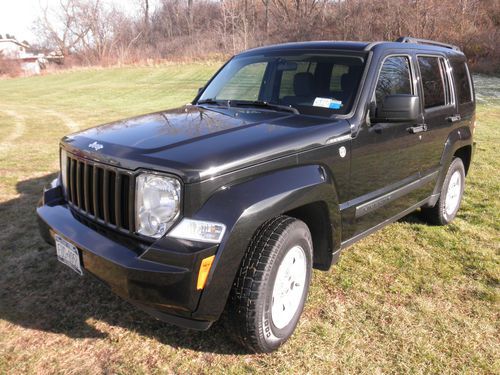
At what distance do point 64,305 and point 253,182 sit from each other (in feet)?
6.08

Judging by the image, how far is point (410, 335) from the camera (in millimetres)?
2891

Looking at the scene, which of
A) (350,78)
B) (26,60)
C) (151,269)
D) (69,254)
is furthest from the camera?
(26,60)

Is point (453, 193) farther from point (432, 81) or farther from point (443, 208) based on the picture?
point (432, 81)

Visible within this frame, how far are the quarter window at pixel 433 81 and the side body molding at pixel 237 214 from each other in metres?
2.16

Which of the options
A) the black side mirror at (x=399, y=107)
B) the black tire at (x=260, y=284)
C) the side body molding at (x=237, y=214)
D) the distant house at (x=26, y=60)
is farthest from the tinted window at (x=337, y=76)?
the distant house at (x=26, y=60)

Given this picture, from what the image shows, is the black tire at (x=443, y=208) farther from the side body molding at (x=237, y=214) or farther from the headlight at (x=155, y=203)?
the headlight at (x=155, y=203)

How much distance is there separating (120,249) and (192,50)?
4212 centimetres

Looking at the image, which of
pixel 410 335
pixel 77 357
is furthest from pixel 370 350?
pixel 77 357

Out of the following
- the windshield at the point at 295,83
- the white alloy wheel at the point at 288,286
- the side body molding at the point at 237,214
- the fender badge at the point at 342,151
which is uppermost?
the windshield at the point at 295,83

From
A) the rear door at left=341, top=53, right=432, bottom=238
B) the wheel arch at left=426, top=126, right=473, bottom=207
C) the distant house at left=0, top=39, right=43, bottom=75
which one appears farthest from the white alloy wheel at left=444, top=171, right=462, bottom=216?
the distant house at left=0, top=39, right=43, bottom=75

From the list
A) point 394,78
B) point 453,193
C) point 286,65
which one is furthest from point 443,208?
point 286,65

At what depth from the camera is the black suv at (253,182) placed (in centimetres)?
220

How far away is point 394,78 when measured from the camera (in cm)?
358

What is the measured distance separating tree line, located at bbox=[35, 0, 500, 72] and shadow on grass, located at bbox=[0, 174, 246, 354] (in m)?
30.1
